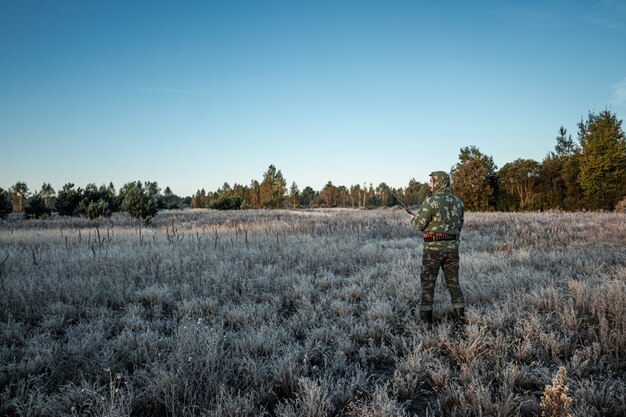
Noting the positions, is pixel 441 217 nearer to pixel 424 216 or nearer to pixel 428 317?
pixel 424 216

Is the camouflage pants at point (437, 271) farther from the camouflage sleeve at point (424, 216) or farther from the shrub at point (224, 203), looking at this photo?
the shrub at point (224, 203)

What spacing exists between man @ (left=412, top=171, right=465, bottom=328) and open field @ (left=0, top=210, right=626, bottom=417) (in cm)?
28

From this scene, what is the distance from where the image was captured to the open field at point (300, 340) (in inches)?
111

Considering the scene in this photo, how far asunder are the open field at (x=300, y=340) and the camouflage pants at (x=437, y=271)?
Result: 31cm

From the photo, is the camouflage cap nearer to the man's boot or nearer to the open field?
the man's boot

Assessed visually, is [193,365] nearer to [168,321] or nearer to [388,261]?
[168,321]

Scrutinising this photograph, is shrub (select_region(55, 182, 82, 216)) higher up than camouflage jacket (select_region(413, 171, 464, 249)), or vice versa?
shrub (select_region(55, 182, 82, 216))

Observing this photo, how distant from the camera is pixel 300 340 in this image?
4.26m

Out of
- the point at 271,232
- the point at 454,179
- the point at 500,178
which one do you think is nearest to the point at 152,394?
the point at 271,232

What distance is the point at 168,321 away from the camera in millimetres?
4598

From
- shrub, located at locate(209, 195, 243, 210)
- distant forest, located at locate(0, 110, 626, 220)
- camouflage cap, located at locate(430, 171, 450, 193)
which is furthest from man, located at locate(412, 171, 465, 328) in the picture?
shrub, located at locate(209, 195, 243, 210)

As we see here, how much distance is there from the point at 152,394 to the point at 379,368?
93.1 inches

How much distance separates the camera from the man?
175 inches

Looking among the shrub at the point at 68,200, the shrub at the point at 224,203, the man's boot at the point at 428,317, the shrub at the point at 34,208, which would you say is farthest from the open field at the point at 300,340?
the shrub at the point at 224,203
